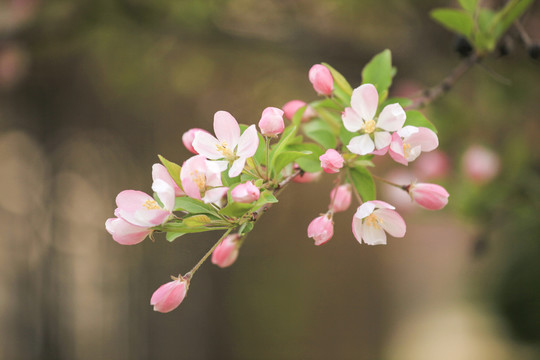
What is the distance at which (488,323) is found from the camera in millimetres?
2531

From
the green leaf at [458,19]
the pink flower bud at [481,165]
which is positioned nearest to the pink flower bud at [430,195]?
the green leaf at [458,19]

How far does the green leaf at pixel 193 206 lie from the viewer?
0.46 metres

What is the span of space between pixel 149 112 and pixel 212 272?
1.26 meters

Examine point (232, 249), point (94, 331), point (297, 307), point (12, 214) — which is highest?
point (232, 249)

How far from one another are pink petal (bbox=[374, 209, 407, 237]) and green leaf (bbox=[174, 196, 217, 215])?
0.18 meters

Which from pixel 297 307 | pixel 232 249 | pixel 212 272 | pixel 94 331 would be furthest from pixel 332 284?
pixel 232 249

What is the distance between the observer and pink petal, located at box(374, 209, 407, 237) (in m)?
0.51

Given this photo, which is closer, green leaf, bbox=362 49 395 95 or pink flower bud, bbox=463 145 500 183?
green leaf, bbox=362 49 395 95

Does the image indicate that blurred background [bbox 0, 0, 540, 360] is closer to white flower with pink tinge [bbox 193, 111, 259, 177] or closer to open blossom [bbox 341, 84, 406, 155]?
open blossom [bbox 341, 84, 406, 155]

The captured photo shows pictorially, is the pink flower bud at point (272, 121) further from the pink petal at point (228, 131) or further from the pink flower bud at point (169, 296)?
the pink flower bud at point (169, 296)

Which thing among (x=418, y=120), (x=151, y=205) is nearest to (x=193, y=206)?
(x=151, y=205)

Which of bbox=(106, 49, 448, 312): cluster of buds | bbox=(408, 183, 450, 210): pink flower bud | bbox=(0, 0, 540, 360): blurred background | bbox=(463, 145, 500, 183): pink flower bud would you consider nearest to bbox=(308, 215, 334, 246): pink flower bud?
bbox=(106, 49, 448, 312): cluster of buds

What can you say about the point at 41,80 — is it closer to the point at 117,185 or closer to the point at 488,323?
the point at 117,185

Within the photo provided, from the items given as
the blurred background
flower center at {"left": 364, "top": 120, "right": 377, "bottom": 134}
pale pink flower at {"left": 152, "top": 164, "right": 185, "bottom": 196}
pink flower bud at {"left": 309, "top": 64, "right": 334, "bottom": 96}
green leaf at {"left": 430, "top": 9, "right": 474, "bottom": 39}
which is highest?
green leaf at {"left": 430, "top": 9, "right": 474, "bottom": 39}
